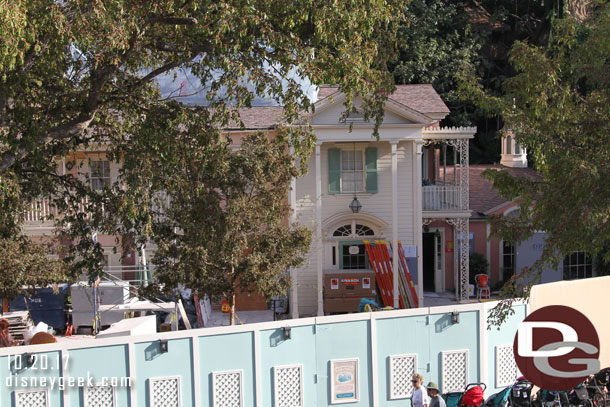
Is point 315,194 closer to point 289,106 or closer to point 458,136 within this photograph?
point 458,136

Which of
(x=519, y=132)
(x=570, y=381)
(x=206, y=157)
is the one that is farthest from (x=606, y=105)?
(x=206, y=157)

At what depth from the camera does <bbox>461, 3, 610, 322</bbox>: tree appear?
1095cm

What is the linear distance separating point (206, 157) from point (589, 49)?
6.86 m

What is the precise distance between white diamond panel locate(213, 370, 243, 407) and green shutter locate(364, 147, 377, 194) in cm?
1161

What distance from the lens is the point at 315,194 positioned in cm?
2177

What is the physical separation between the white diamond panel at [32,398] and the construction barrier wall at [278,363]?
0.01m

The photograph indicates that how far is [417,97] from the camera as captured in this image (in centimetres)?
2397

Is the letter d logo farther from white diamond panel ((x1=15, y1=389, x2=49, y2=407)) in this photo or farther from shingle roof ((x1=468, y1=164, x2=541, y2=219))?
shingle roof ((x1=468, y1=164, x2=541, y2=219))

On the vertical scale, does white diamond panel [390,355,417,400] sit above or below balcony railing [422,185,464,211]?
below

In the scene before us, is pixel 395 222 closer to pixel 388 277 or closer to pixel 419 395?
pixel 388 277

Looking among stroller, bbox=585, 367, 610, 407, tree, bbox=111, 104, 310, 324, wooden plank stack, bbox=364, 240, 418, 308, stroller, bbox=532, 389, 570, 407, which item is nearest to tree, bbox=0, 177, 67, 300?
tree, bbox=111, 104, 310, 324

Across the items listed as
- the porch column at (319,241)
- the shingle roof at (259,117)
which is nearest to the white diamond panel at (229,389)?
the porch column at (319,241)

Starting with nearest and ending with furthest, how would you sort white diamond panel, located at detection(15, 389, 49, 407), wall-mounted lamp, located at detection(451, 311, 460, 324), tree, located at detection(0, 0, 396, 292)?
tree, located at detection(0, 0, 396, 292), white diamond panel, located at detection(15, 389, 49, 407), wall-mounted lamp, located at detection(451, 311, 460, 324)

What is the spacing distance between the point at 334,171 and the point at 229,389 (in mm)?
11569
